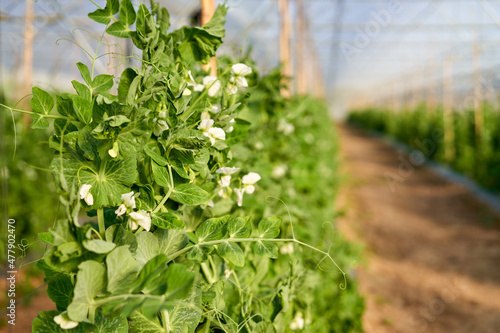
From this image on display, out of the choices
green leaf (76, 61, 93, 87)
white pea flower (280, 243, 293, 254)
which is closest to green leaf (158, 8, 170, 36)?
green leaf (76, 61, 93, 87)

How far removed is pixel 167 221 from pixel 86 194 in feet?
0.44

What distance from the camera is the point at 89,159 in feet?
2.14

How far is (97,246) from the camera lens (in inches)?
20.9

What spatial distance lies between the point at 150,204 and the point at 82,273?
20cm

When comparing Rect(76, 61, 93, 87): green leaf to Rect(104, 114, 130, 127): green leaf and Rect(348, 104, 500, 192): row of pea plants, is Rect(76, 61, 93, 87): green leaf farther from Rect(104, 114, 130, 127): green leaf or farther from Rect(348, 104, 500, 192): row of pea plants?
Rect(348, 104, 500, 192): row of pea plants

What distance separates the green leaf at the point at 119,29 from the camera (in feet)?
2.43

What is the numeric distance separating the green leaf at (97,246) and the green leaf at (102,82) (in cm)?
27

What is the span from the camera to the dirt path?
3295 mm

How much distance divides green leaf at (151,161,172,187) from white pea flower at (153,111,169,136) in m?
0.07

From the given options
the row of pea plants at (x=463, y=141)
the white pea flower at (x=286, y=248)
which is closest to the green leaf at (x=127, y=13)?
the white pea flower at (x=286, y=248)

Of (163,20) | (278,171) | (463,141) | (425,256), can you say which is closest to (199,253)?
(163,20)

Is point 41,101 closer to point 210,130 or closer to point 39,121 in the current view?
point 39,121

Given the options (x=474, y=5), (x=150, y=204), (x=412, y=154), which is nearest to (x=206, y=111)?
(x=150, y=204)

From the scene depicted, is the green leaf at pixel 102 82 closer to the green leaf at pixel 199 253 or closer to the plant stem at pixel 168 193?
the plant stem at pixel 168 193
